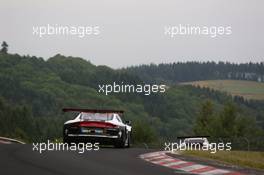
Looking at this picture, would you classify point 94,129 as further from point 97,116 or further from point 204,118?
point 204,118

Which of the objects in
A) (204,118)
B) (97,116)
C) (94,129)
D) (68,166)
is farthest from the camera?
(204,118)

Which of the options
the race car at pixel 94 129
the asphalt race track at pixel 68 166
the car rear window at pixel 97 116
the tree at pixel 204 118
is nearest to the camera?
the asphalt race track at pixel 68 166

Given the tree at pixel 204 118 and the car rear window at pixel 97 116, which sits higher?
the car rear window at pixel 97 116

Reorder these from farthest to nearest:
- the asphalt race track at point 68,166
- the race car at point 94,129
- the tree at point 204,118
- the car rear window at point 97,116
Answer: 1. the tree at point 204,118
2. the car rear window at point 97,116
3. the race car at point 94,129
4. the asphalt race track at point 68,166

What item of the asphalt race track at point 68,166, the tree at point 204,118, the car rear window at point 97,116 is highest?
the car rear window at point 97,116

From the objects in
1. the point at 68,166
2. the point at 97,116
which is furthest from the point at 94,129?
the point at 68,166

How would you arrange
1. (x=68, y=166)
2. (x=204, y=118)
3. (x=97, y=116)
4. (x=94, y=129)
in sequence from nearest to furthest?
(x=68, y=166) → (x=94, y=129) → (x=97, y=116) → (x=204, y=118)

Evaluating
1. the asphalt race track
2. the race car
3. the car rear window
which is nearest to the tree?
the car rear window

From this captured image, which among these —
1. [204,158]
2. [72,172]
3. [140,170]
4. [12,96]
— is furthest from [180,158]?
[12,96]

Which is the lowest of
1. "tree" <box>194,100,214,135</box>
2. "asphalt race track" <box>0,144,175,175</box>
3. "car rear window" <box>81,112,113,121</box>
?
"tree" <box>194,100,214,135</box>

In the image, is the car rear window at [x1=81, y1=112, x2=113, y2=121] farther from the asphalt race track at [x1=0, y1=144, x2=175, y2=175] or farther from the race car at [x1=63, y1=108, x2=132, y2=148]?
the asphalt race track at [x1=0, y1=144, x2=175, y2=175]

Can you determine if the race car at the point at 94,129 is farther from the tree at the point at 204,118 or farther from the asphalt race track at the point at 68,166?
the tree at the point at 204,118

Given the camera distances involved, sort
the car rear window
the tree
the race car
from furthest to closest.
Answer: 1. the tree
2. the car rear window
3. the race car

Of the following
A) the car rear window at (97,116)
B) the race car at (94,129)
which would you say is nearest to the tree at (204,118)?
the car rear window at (97,116)
